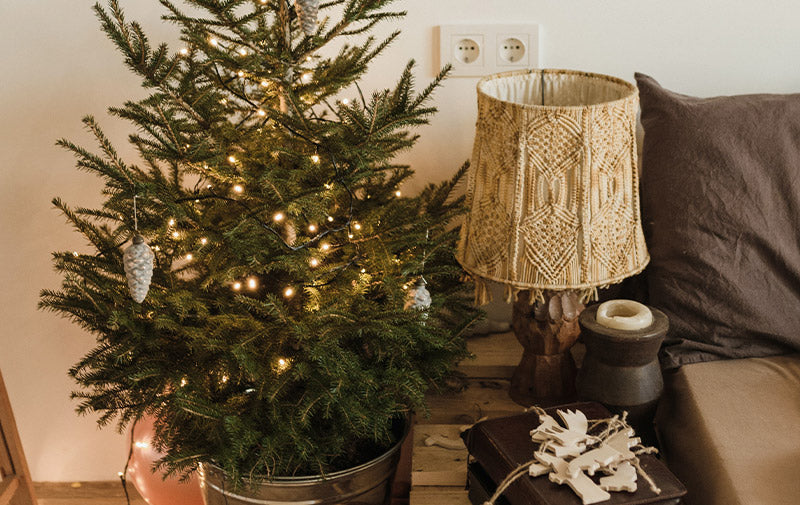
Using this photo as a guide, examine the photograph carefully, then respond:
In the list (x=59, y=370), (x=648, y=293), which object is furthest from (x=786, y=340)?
(x=59, y=370)

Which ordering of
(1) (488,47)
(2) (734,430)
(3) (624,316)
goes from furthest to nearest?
(1) (488,47), (3) (624,316), (2) (734,430)

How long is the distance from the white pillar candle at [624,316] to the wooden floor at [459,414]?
0.93ft

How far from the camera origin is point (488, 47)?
4.66 ft

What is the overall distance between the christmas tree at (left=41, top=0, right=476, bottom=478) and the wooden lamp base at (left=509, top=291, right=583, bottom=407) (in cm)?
13

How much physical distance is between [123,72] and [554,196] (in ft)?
3.34

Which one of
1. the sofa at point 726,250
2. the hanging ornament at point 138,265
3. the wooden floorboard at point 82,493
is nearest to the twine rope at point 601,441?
the sofa at point 726,250

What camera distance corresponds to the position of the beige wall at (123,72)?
55.3 inches

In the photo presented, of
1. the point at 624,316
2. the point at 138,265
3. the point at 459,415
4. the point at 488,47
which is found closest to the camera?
the point at 138,265

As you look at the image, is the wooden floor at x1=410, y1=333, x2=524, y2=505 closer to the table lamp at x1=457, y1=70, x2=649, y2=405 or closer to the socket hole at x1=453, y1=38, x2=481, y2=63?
the table lamp at x1=457, y1=70, x2=649, y2=405

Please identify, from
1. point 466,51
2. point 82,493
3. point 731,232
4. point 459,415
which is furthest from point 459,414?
point 82,493

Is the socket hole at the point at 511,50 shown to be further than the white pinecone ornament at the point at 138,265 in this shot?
Yes

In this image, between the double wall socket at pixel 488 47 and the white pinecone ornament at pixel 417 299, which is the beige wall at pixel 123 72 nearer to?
the double wall socket at pixel 488 47

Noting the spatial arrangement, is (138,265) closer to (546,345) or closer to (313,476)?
(313,476)

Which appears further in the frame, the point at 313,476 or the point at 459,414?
the point at 459,414
